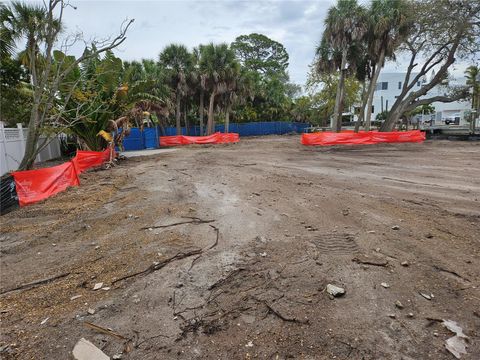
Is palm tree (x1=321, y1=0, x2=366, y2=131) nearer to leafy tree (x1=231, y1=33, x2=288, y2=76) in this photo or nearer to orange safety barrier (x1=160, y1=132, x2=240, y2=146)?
orange safety barrier (x1=160, y1=132, x2=240, y2=146)

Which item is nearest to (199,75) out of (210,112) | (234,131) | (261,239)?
(210,112)

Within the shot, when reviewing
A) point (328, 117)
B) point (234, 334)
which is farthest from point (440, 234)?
point (328, 117)

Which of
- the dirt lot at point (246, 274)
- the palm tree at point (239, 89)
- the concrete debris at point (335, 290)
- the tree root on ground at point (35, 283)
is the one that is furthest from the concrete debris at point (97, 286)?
the palm tree at point (239, 89)

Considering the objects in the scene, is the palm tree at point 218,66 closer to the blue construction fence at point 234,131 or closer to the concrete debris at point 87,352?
the blue construction fence at point 234,131

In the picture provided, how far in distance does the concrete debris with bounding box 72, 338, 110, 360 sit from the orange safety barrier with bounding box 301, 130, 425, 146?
2105cm

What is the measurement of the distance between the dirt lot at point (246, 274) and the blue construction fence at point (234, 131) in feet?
A: 64.1

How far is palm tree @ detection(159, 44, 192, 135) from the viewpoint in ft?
93.5

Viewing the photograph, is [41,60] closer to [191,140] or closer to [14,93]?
[14,93]

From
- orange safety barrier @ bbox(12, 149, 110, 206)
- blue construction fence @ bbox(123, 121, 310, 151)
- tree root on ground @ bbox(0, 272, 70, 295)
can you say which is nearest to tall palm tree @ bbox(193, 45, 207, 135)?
blue construction fence @ bbox(123, 121, 310, 151)

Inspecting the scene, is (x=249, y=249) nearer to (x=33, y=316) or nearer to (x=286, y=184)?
(x=33, y=316)

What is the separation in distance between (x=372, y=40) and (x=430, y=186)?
2090 centimetres

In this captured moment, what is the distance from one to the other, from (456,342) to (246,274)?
221 centimetres

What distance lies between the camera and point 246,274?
13.4ft

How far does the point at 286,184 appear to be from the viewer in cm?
965
